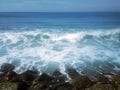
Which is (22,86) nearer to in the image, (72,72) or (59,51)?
(72,72)

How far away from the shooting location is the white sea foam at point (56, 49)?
38.3 feet

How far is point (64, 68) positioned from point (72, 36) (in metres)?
7.81

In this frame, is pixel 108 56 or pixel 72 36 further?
pixel 72 36

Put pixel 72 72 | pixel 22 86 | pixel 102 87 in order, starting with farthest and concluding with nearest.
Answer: pixel 72 72, pixel 22 86, pixel 102 87

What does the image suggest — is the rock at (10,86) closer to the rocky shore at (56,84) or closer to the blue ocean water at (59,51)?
the rocky shore at (56,84)

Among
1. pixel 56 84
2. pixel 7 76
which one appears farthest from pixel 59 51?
pixel 56 84

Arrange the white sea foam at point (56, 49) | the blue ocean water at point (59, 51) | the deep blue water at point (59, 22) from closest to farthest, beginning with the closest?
the blue ocean water at point (59, 51) < the white sea foam at point (56, 49) < the deep blue water at point (59, 22)

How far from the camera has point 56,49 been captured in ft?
47.4

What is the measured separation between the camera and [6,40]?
16.3 m

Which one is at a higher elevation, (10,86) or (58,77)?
(10,86)

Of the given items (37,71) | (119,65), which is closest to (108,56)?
(119,65)

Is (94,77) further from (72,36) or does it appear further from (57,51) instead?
(72,36)

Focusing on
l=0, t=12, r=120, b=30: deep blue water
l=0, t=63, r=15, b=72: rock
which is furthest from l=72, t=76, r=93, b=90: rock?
l=0, t=12, r=120, b=30: deep blue water

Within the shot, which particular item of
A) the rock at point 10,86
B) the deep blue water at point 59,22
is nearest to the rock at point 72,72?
the rock at point 10,86
